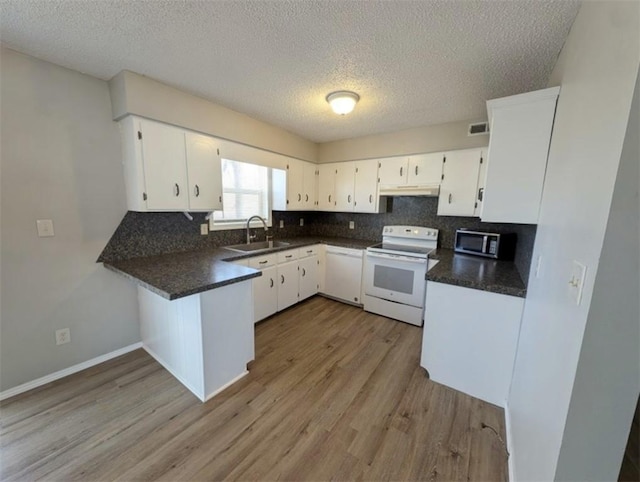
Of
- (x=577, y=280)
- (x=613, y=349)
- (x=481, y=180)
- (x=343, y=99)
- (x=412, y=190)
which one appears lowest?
(x=613, y=349)

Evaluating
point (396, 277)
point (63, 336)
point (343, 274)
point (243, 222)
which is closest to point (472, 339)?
point (396, 277)

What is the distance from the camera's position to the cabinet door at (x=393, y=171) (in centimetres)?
331

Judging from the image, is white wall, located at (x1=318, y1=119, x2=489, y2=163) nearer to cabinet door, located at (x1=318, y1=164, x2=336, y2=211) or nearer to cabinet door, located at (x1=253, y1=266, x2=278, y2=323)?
cabinet door, located at (x1=318, y1=164, x2=336, y2=211)

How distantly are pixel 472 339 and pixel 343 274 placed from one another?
6.30 ft

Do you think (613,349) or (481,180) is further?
(481,180)

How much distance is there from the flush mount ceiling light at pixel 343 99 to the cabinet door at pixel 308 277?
6.37 ft

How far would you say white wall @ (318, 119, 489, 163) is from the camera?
2.88 m

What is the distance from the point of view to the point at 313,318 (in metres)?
3.19

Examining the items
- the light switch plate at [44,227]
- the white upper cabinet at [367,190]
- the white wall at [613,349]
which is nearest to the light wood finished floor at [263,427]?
the white wall at [613,349]

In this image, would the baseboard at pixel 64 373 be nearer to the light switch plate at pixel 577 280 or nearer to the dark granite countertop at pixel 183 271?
the dark granite countertop at pixel 183 271

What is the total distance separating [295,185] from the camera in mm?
3709

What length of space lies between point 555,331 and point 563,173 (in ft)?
2.39

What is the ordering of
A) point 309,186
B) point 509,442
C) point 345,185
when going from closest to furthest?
1. point 509,442
2. point 345,185
3. point 309,186

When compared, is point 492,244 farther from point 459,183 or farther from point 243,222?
point 243,222
